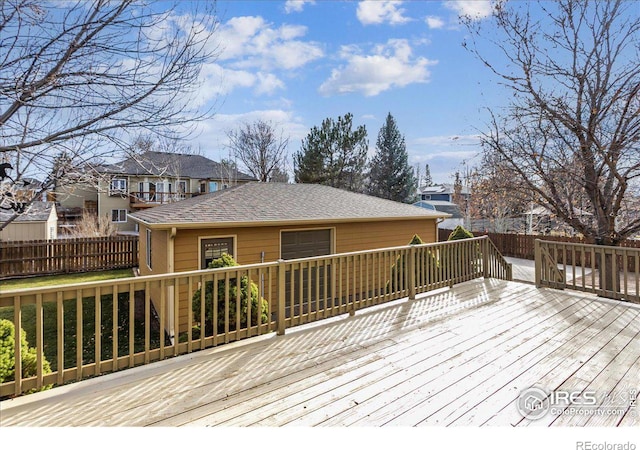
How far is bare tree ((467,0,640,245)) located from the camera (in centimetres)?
552

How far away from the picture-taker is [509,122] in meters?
6.87

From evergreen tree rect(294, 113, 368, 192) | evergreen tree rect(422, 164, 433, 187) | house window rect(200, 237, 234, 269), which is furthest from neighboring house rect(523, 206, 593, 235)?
evergreen tree rect(422, 164, 433, 187)

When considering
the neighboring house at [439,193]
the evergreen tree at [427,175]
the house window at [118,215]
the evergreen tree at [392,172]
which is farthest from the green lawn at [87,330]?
the evergreen tree at [427,175]

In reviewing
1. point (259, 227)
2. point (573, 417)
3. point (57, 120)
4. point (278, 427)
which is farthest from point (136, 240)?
point (573, 417)

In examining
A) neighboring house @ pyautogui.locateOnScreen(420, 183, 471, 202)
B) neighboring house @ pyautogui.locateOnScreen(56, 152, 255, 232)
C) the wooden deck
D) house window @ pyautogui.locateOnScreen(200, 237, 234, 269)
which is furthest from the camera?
neighboring house @ pyautogui.locateOnScreen(420, 183, 471, 202)

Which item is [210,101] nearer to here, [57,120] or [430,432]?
[57,120]

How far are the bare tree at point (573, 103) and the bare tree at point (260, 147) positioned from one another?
17376mm

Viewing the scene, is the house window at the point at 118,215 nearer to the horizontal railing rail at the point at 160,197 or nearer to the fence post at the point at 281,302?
the horizontal railing rail at the point at 160,197

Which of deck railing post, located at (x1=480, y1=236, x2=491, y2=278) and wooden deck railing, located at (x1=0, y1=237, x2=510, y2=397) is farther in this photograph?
deck railing post, located at (x1=480, y1=236, x2=491, y2=278)

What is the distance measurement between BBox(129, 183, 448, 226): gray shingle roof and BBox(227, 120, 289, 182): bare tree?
12952mm

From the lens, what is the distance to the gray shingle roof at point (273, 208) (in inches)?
250

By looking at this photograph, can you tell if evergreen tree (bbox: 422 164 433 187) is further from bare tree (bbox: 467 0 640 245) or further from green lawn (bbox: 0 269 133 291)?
green lawn (bbox: 0 269 133 291)

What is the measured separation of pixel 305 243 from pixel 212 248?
212 cm

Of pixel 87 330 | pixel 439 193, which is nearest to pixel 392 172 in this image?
pixel 439 193
